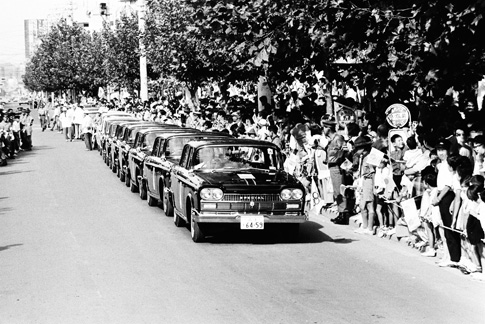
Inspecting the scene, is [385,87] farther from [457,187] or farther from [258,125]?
[258,125]

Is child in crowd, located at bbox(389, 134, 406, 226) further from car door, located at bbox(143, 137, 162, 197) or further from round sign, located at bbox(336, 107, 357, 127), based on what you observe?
car door, located at bbox(143, 137, 162, 197)

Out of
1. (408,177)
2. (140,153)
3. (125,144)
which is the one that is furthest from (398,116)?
(125,144)

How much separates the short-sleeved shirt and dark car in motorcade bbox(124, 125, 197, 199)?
889cm

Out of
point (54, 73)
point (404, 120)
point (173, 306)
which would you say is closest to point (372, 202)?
point (404, 120)

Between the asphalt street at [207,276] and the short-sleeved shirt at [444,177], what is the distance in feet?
3.61

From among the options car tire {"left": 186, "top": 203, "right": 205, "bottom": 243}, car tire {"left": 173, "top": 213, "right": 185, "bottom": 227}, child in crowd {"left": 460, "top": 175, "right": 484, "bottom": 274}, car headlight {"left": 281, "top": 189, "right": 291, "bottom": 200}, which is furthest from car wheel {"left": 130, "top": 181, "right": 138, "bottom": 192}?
child in crowd {"left": 460, "top": 175, "right": 484, "bottom": 274}

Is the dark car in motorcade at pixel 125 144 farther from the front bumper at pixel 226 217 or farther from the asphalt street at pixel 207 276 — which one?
the front bumper at pixel 226 217

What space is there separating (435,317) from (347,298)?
46.4 inches

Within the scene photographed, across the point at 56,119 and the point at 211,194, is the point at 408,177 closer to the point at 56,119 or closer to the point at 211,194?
the point at 211,194

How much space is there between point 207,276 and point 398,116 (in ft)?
19.3

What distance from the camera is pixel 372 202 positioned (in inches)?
575

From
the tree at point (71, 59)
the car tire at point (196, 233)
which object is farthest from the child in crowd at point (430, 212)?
the tree at point (71, 59)

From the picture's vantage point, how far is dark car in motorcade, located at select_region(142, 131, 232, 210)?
1694 centimetres

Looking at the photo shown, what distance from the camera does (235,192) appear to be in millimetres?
13383
